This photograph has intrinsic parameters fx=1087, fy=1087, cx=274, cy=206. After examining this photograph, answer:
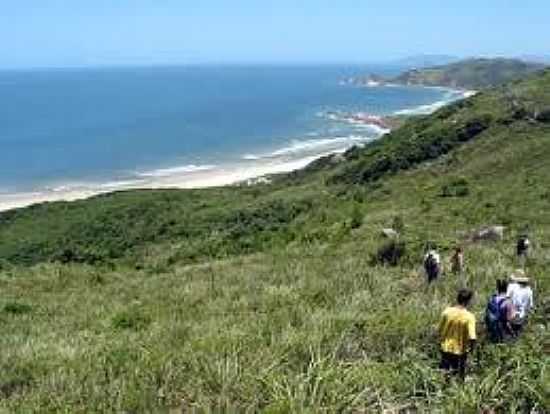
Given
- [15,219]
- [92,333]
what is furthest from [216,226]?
[92,333]

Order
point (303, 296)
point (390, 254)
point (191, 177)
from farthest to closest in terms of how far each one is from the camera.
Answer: point (191, 177)
point (390, 254)
point (303, 296)

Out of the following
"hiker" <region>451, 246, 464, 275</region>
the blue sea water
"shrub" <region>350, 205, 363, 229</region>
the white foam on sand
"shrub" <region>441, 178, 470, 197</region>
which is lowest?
the blue sea water

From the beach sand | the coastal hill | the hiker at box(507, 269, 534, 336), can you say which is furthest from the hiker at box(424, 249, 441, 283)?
the beach sand

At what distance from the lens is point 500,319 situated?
13.0 meters

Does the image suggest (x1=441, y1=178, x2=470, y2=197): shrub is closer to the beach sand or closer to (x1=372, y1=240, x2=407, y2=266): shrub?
(x1=372, y1=240, x2=407, y2=266): shrub

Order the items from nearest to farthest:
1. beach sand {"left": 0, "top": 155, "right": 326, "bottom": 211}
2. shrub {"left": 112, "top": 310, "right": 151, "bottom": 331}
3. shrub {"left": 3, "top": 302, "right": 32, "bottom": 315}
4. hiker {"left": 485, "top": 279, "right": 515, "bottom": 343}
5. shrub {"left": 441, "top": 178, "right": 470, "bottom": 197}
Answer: hiker {"left": 485, "top": 279, "right": 515, "bottom": 343} → shrub {"left": 112, "top": 310, "right": 151, "bottom": 331} → shrub {"left": 3, "top": 302, "right": 32, "bottom": 315} → shrub {"left": 441, "top": 178, "right": 470, "bottom": 197} → beach sand {"left": 0, "top": 155, "right": 326, "bottom": 211}

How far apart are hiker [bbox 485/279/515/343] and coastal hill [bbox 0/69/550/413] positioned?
416 millimetres

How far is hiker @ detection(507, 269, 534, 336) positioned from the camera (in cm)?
1300

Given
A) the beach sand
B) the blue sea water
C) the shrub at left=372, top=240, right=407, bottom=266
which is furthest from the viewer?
the blue sea water

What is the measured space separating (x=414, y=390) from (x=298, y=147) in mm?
118358

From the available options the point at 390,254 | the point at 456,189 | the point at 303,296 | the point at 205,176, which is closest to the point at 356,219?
the point at 456,189

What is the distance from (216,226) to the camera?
55.8 metres

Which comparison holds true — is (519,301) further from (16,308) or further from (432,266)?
(16,308)

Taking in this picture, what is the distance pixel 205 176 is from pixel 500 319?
304ft
